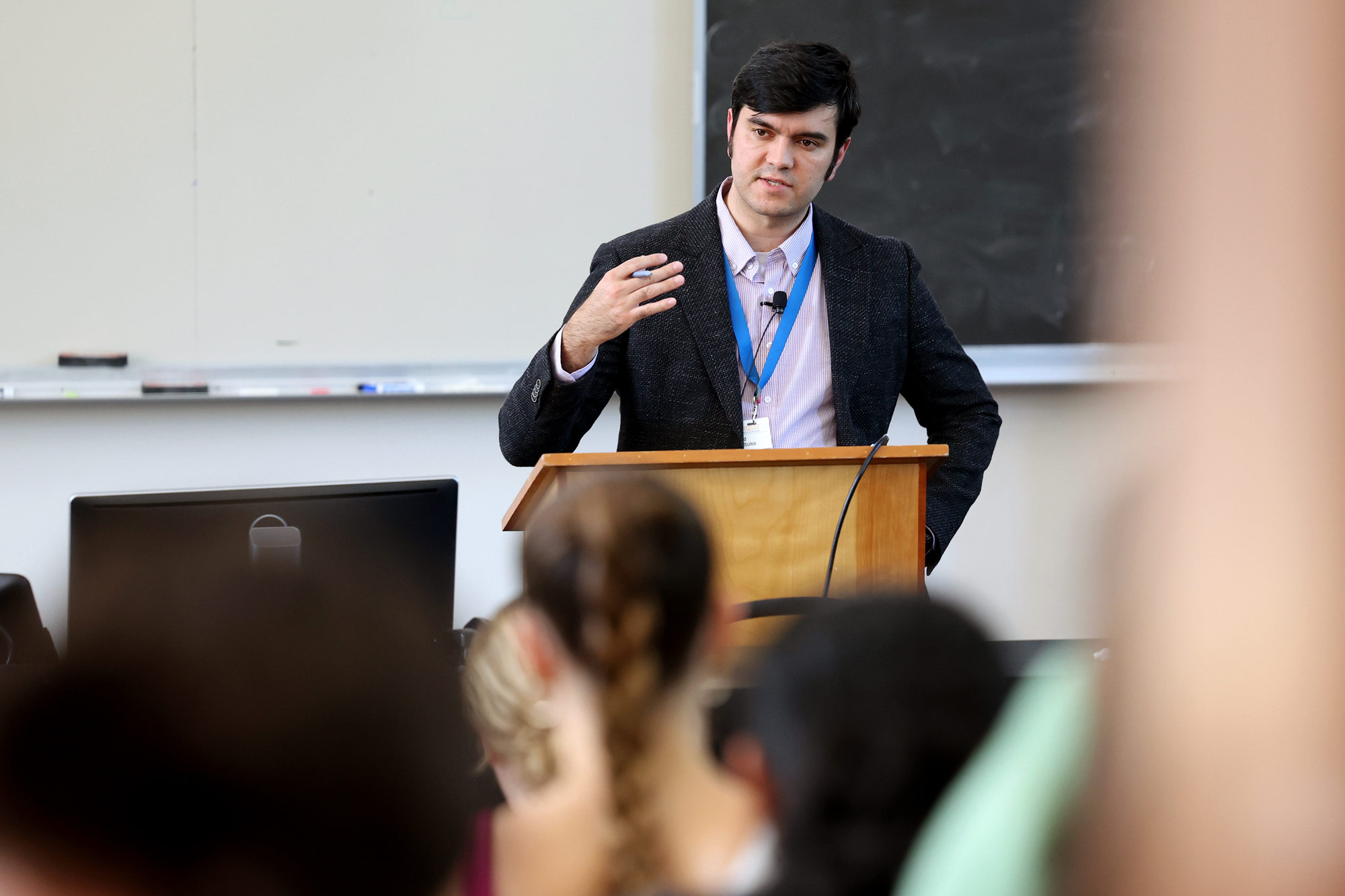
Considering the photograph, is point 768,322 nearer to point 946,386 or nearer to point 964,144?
point 946,386

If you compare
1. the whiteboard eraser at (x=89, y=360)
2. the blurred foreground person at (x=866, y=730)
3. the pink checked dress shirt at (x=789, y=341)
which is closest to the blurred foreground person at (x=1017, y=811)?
the blurred foreground person at (x=866, y=730)

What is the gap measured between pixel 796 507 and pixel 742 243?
2.93 feet

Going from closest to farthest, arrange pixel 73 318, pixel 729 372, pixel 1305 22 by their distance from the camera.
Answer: pixel 1305 22
pixel 729 372
pixel 73 318

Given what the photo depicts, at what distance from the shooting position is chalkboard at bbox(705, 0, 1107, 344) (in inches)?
135

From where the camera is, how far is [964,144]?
11.4 ft

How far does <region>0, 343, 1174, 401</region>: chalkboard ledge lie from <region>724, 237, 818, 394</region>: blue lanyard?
107 cm

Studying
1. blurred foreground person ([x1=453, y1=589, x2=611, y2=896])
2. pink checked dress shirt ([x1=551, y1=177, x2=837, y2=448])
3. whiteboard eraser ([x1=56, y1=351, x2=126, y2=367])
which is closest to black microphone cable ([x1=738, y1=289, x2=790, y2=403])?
pink checked dress shirt ([x1=551, y1=177, x2=837, y2=448])

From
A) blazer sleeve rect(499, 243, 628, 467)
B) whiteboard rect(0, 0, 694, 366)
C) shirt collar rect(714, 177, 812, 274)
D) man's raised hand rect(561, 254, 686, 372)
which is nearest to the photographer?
man's raised hand rect(561, 254, 686, 372)

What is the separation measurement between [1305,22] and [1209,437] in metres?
0.09

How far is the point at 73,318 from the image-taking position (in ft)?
11.1

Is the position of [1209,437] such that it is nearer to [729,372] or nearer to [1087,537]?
[1087,537]

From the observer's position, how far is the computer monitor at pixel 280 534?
160 cm

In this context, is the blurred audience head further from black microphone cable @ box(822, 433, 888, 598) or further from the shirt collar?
the shirt collar

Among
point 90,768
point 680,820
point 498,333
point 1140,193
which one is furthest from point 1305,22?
point 498,333
